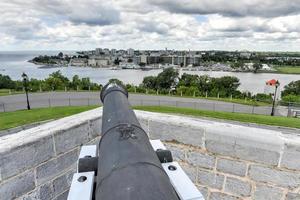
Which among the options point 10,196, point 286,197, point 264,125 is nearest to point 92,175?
point 10,196

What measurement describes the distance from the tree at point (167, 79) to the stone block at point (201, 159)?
4171 centimetres

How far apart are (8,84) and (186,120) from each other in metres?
38.2

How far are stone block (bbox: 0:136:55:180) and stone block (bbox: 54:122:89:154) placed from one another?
82 mm

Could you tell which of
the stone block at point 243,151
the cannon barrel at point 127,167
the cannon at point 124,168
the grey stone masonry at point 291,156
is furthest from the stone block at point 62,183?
the grey stone masonry at point 291,156

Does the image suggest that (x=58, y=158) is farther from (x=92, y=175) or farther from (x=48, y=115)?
(x=48, y=115)

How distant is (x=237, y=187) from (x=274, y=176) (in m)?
0.32

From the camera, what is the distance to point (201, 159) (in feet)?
7.72

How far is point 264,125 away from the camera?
14094 mm

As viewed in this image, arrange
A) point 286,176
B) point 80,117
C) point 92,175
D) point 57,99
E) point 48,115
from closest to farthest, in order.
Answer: point 92,175
point 286,176
point 80,117
point 48,115
point 57,99

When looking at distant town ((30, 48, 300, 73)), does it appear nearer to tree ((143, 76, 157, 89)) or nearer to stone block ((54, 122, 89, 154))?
tree ((143, 76, 157, 89))

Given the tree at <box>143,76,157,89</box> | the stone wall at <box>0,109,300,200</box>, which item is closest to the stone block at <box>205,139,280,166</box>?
the stone wall at <box>0,109,300,200</box>

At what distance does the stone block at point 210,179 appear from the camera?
2288 mm

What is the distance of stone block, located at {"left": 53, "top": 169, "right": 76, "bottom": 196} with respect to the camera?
2207 millimetres

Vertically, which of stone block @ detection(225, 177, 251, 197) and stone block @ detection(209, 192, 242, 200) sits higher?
stone block @ detection(225, 177, 251, 197)
